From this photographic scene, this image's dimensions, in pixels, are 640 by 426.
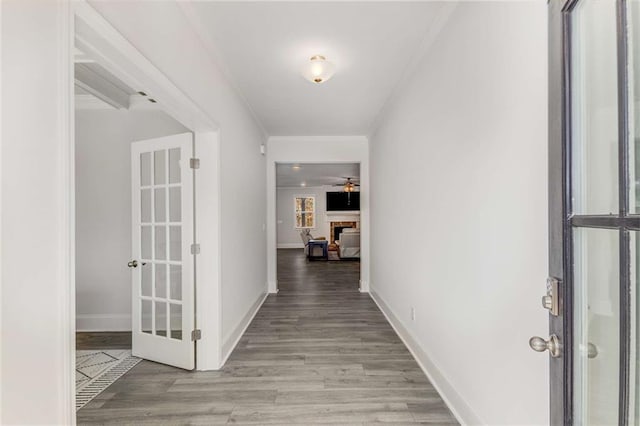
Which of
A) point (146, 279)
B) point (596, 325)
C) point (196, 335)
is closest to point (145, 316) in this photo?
point (146, 279)

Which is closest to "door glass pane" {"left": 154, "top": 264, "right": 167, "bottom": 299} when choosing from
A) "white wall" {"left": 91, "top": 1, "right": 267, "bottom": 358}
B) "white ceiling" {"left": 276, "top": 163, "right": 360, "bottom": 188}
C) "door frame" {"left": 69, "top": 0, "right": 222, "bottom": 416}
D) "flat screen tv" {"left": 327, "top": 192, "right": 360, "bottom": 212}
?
"door frame" {"left": 69, "top": 0, "right": 222, "bottom": 416}

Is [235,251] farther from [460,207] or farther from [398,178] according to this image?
[460,207]

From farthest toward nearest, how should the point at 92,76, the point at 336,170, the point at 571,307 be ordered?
the point at 336,170 < the point at 92,76 < the point at 571,307

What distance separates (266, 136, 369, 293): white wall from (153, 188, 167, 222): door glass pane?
2480 mm

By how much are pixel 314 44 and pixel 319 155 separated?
9.25 ft

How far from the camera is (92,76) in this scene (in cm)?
276

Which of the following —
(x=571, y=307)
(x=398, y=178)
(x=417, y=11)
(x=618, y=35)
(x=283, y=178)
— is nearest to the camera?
(x=618, y=35)

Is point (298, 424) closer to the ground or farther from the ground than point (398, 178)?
closer to the ground

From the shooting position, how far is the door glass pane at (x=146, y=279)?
2.79 m

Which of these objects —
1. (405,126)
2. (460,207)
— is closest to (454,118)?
(460,207)

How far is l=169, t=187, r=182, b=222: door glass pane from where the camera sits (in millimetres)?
2664

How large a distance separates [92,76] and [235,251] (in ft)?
6.64

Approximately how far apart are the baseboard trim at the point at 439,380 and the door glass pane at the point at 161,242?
2335mm

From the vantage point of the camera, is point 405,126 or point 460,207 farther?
point 405,126
